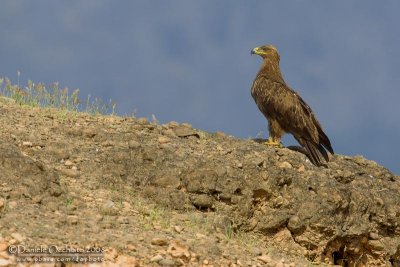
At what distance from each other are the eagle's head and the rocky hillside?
124 inches

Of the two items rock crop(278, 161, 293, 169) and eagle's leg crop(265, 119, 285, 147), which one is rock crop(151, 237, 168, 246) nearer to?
rock crop(278, 161, 293, 169)

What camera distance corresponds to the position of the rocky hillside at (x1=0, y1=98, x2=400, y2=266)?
10.2 metres

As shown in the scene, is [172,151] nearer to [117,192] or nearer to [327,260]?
[117,192]

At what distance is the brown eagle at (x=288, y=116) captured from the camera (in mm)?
15789

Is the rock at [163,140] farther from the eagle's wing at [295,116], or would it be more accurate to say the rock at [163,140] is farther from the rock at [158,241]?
the rock at [158,241]

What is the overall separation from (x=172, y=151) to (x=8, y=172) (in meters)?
Answer: 3.07

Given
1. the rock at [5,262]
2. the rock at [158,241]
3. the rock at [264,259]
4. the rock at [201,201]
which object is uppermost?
the rock at [201,201]

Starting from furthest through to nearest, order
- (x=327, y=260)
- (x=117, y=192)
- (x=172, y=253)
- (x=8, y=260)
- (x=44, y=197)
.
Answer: (x=327, y=260) → (x=117, y=192) → (x=44, y=197) → (x=172, y=253) → (x=8, y=260)

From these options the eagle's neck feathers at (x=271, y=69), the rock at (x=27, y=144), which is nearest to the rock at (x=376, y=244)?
the eagle's neck feathers at (x=271, y=69)

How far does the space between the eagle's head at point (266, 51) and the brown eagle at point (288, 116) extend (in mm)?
798

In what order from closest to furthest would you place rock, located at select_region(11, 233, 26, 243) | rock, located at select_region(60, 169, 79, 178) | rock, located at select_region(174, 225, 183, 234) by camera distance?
1. rock, located at select_region(11, 233, 26, 243)
2. rock, located at select_region(174, 225, 183, 234)
3. rock, located at select_region(60, 169, 79, 178)

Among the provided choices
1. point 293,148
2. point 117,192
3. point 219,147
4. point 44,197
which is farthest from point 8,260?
point 293,148

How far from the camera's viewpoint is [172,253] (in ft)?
33.2

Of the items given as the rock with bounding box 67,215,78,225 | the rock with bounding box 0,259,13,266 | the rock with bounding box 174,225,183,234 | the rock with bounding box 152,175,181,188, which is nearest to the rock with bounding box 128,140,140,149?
the rock with bounding box 152,175,181,188
